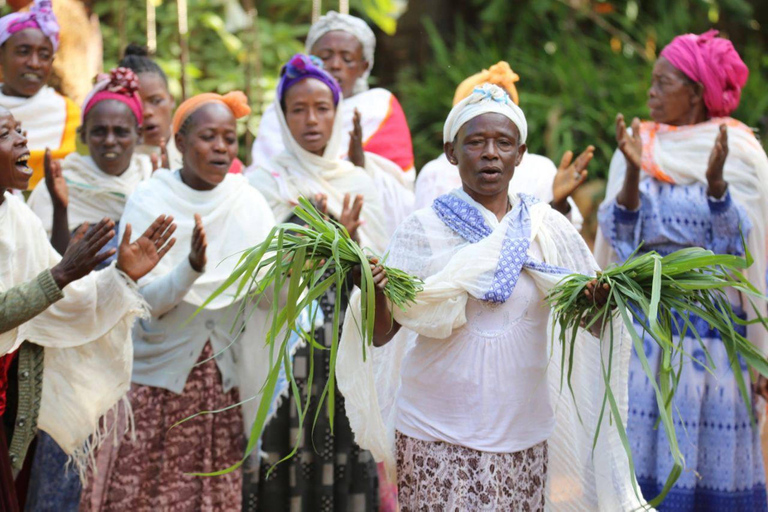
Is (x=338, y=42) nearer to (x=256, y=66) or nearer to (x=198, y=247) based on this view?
(x=198, y=247)

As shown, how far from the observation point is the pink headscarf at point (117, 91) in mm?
5711

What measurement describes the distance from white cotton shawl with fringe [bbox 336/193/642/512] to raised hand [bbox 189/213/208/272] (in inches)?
34.5

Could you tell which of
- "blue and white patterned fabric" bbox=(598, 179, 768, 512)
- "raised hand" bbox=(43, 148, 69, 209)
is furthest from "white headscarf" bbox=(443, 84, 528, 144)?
"raised hand" bbox=(43, 148, 69, 209)

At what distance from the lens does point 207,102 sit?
541cm

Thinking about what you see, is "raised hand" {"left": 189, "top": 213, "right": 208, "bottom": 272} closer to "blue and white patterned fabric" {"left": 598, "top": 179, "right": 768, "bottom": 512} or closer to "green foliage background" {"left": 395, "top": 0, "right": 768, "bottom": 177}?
"blue and white patterned fabric" {"left": 598, "top": 179, "right": 768, "bottom": 512}

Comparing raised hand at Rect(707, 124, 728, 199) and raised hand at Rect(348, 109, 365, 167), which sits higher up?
raised hand at Rect(348, 109, 365, 167)

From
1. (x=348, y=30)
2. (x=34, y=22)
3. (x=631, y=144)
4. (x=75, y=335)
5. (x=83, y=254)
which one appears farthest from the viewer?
(x=348, y=30)

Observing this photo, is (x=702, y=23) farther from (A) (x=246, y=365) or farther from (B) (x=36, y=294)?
(B) (x=36, y=294)

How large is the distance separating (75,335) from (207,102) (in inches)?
54.7

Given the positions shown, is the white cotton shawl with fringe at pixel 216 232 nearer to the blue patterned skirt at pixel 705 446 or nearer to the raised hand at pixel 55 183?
the raised hand at pixel 55 183

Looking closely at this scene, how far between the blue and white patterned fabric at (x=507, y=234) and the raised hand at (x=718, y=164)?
1.71 m

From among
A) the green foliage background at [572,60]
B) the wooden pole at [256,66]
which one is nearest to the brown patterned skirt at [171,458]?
the wooden pole at [256,66]

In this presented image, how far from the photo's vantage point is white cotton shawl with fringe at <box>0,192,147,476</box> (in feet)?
14.7

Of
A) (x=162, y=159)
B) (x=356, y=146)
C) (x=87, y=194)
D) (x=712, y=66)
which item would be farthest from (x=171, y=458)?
(x=712, y=66)
